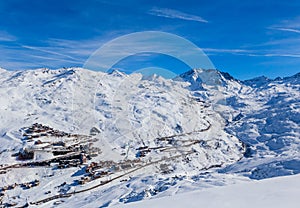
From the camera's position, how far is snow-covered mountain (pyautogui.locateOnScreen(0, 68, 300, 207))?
68.5 ft

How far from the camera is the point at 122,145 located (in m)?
38.3

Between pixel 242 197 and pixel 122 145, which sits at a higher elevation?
pixel 242 197

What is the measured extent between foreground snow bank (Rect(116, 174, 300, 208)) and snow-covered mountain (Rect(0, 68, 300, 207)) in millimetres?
8963

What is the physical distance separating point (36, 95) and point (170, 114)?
33776 millimetres

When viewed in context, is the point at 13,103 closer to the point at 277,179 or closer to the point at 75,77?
the point at 75,77

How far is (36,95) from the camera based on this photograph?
73375 millimetres

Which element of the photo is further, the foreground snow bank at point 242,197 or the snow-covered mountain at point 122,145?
the snow-covered mountain at point 122,145

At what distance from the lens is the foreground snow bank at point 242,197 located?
11.0 feet

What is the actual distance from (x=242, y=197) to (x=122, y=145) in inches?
1386

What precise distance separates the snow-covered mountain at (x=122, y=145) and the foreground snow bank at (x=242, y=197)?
8.96m

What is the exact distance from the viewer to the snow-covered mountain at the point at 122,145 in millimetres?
20875

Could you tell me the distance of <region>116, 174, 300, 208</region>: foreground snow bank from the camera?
336 centimetres

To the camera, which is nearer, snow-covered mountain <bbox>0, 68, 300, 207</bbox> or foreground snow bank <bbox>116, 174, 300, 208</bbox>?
foreground snow bank <bbox>116, 174, 300, 208</bbox>

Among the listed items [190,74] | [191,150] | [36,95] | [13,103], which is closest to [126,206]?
[191,150]
